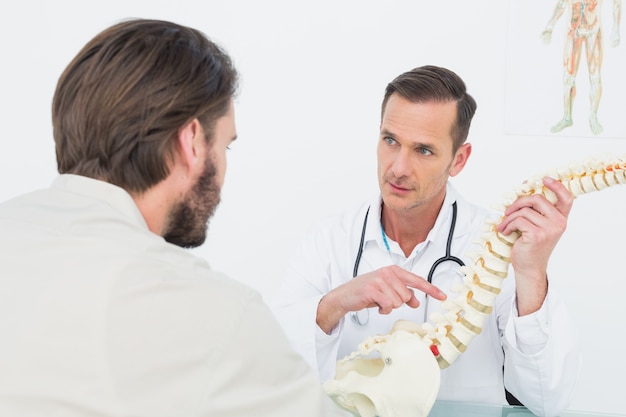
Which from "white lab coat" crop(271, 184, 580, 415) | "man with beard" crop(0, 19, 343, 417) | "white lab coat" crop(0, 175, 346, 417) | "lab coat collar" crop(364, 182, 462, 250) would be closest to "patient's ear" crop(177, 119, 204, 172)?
"man with beard" crop(0, 19, 343, 417)

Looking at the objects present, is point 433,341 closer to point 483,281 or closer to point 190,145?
point 483,281

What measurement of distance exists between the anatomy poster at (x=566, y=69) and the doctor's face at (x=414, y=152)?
1695 mm

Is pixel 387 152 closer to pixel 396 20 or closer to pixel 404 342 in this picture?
pixel 404 342

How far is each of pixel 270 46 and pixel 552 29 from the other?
4.22ft

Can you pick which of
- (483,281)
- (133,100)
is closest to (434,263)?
(483,281)

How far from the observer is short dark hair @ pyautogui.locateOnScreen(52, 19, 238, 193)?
1207 millimetres

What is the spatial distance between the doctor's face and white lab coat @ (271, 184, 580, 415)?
4.7 inches

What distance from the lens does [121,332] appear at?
1.05 m

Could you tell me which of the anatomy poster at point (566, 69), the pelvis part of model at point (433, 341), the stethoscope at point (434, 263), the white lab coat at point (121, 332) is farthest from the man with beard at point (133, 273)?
the anatomy poster at point (566, 69)

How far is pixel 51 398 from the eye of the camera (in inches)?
41.6

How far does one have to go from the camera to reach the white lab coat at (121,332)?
1045 mm

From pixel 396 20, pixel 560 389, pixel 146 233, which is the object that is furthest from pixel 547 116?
pixel 146 233

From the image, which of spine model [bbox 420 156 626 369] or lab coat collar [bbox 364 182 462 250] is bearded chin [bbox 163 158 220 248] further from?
lab coat collar [bbox 364 182 462 250]

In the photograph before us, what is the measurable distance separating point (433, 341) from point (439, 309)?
453mm
